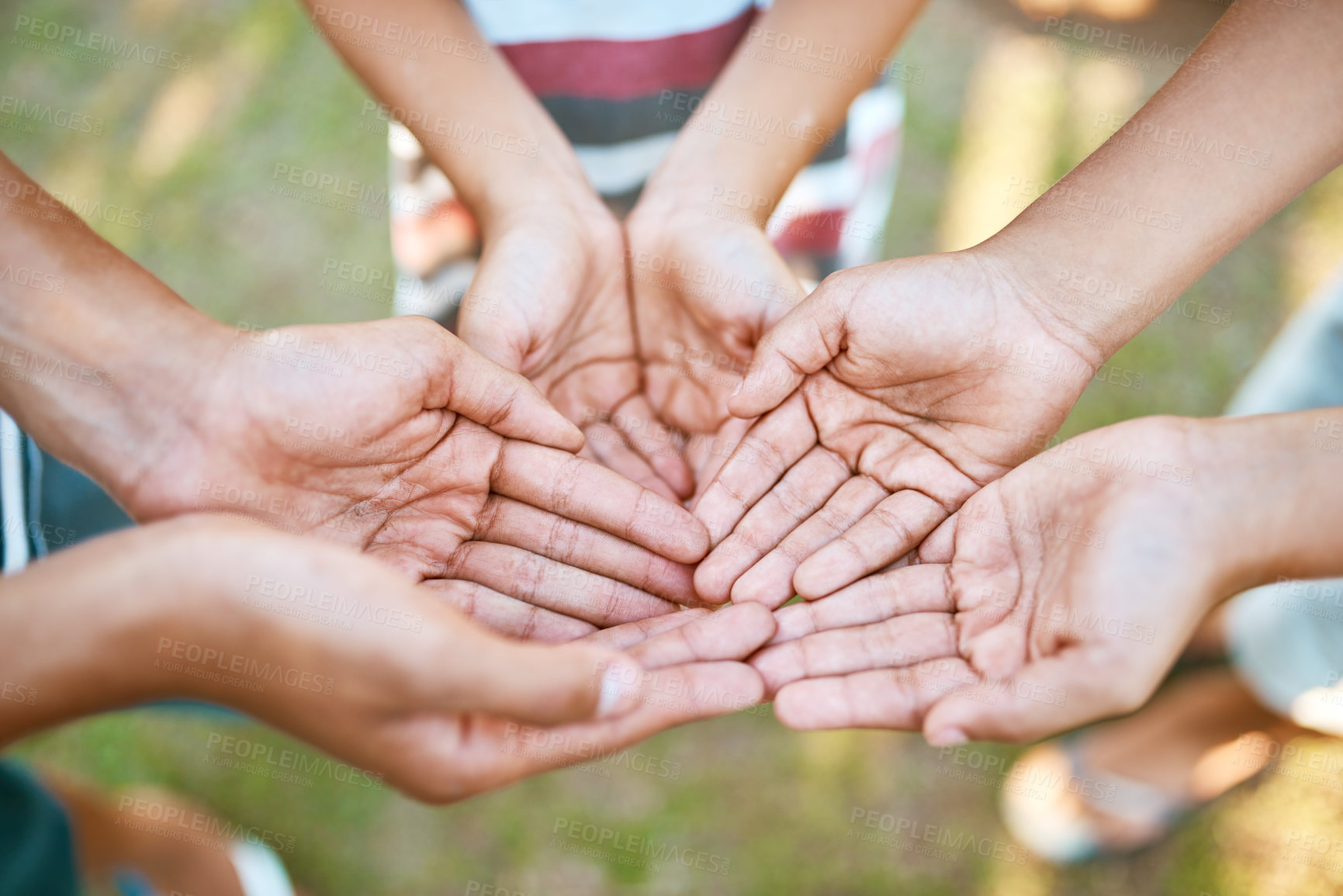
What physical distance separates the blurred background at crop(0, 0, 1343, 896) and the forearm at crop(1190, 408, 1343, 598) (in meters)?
1.36

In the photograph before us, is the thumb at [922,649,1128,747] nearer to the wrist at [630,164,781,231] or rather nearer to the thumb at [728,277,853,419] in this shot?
the thumb at [728,277,853,419]

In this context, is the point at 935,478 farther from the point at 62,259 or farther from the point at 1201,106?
the point at 62,259

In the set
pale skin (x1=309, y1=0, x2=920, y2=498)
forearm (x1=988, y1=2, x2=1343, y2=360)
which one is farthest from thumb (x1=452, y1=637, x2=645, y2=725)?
forearm (x1=988, y1=2, x2=1343, y2=360)

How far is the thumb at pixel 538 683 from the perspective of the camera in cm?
130

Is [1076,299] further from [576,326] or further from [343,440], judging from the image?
[343,440]

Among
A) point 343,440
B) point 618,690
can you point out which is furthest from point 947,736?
point 343,440

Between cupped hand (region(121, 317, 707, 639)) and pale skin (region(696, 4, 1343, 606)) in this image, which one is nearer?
cupped hand (region(121, 317, 707, 639))

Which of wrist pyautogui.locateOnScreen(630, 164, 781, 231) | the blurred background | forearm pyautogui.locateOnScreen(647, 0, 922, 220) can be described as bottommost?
the blurred background

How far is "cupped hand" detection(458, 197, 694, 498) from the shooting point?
6.36 feet

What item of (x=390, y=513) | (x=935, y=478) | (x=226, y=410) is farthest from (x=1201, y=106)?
(x=226, y=410)

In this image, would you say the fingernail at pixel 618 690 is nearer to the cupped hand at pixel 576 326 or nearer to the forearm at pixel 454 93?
the cupped hand at pixel 576 326

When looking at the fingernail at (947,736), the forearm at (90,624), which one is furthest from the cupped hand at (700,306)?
the forearm at (90,624)

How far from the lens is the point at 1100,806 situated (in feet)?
8.52

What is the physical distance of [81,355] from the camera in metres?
1.64
